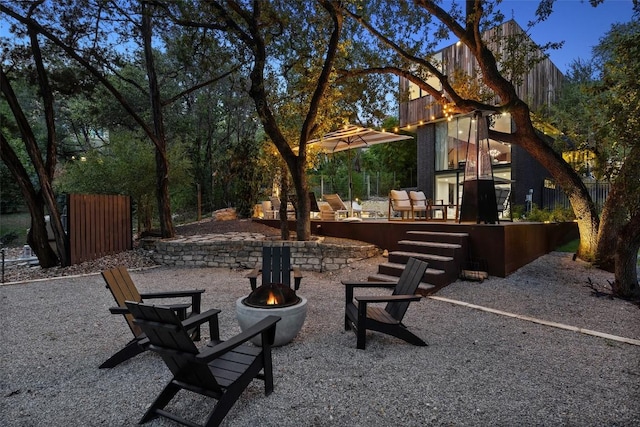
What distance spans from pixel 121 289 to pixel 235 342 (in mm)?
1773

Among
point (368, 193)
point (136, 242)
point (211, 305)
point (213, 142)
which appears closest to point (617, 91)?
point (211, 305)

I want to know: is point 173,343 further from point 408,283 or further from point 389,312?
point 408,283

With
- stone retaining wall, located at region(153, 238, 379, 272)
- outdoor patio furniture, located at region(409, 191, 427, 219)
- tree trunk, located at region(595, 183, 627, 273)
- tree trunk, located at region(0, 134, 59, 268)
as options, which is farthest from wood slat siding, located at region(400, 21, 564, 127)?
tree trunk, located at region(0, 134, 59, 268)

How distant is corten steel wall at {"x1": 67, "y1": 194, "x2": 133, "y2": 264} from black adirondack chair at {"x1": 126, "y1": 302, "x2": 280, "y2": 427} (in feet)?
24.5

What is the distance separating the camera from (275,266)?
467 centimetres

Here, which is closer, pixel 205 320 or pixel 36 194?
pixel 205 320

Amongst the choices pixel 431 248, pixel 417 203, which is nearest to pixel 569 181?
pixel 431 248

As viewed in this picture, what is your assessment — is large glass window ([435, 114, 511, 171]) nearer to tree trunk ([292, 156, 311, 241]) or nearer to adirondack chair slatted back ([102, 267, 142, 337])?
tree trunk ([292, 156, 311, 241])

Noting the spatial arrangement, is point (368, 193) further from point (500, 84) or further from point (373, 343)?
point (373, 343)

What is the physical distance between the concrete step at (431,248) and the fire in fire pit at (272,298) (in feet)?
11.8

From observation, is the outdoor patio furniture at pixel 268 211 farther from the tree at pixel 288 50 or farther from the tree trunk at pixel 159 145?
the tree at pixel 288 50

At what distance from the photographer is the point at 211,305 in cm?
521

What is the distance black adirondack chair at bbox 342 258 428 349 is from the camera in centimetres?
347

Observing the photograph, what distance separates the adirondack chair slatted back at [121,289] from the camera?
3.30 meters
